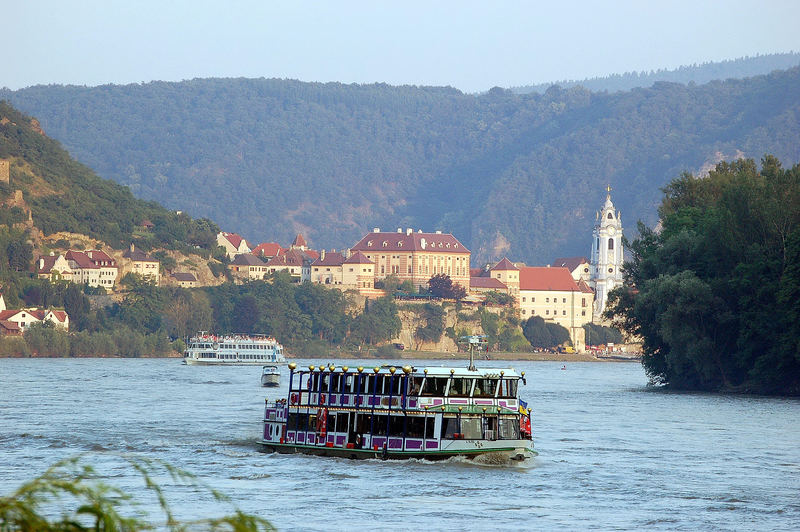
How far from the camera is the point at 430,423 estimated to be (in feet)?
173

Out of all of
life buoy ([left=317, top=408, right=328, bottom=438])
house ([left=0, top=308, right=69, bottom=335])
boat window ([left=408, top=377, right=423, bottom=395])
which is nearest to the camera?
boat window ([left=408, top=377, right=423, bottom=395])

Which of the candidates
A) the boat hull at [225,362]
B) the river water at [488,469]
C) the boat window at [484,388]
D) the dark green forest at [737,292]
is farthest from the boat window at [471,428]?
the boat hull at [225,362]

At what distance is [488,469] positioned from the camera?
51656mm

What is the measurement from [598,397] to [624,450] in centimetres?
4505

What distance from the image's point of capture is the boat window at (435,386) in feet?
172

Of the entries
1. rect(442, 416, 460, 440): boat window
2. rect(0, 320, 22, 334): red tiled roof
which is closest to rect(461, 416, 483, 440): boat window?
rect(442, 416, 460, 440): boat window

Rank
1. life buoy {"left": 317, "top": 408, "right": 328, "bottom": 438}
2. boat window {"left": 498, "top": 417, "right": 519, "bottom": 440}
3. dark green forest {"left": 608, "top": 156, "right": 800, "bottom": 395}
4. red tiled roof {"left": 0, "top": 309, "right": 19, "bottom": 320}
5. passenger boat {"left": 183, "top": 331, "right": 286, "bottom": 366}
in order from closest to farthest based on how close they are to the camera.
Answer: boat window {"left": 498, "top": 417, "right": 519, "bottom": 440} → life buoy {"left": 317, "top": 408, "right": 328, "bottom": 438} → dark green forest {"left": 608, "top": 156, "right": 800, "bottom": 395} → passenger boat {"left": 183, "top": 331, "right": 286, "bottom": 366} → red tiled roof {"left": 0, "top": 309, "right": 19, "bottom": 320}

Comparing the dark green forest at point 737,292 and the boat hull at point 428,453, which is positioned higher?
the dark green forest at point 737,292

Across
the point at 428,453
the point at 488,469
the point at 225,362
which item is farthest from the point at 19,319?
the point at 488,469

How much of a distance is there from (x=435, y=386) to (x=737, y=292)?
→ 163 ft

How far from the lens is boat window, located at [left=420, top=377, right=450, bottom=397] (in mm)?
52438

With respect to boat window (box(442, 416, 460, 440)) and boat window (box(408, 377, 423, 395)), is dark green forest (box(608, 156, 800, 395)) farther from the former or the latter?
boat window (box(408, 377, 423, 395))

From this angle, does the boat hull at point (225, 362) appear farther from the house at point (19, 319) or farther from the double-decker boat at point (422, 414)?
the double-decker boat at point (422, 414)

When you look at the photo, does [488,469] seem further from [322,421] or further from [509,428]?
[322,421]
